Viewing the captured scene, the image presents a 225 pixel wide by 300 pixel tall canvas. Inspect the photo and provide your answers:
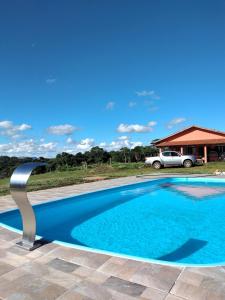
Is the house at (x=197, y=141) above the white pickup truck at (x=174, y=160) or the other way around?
above

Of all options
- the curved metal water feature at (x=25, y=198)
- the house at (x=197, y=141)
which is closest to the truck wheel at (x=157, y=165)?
the house at (x=197, y=141)

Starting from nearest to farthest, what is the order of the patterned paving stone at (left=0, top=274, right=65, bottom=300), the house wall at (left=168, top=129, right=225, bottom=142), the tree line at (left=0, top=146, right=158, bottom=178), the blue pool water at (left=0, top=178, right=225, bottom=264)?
the patterned paving stone at (left=0, top=274, right=65, bottom=300) < the blue pool water at (left=0, top=178, right=225, bottom=264) < the house wall at (left=168, top=129, right=225, bottom=142) < the tree line at (left=0, top=146, right=158, bottom=178)

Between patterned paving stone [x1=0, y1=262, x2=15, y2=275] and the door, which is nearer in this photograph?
patterned paving stone [x1=0, y1=262, x2=15, y2=275]

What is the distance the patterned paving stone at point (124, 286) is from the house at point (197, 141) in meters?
24.9

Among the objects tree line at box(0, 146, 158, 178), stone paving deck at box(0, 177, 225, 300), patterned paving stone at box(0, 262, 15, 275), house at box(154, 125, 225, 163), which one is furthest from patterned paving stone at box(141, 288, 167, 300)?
tree line at box(0, 146, 158, 178)

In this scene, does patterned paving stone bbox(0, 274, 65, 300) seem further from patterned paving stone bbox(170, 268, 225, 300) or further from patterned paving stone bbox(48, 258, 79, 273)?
patterned paving stone bbox(170, 268, 225, 300)

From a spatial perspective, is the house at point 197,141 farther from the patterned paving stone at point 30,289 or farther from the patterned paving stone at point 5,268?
the patterned paving stone at point 30,289

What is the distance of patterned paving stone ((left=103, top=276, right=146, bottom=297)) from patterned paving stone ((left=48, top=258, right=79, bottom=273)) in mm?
578

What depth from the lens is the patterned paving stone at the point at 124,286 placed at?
264 cm

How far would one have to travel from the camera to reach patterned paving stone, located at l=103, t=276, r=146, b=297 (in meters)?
2.64

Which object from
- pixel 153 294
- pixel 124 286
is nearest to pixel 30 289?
pixel 124 286

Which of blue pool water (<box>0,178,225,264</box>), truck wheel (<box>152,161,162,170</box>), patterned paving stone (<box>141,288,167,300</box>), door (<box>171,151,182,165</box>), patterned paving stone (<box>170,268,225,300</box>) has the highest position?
door (<box>171,151,182,165</box>)

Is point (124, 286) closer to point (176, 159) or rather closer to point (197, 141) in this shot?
Result: point (176, 159)

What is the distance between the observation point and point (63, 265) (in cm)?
336
